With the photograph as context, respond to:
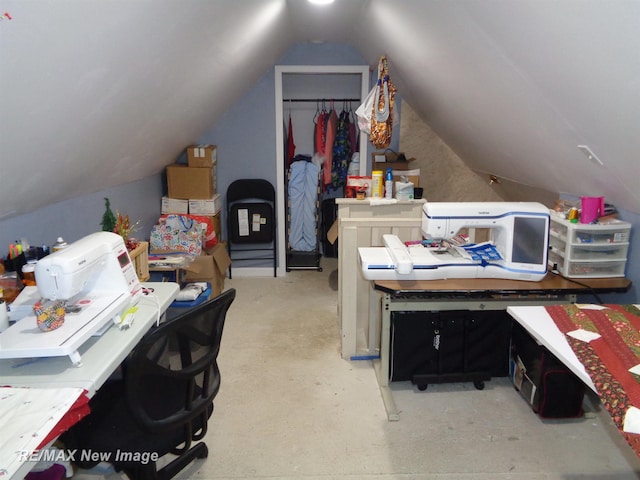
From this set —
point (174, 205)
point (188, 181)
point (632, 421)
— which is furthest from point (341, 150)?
point (632, 421)

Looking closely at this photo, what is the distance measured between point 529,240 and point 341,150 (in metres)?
2.70

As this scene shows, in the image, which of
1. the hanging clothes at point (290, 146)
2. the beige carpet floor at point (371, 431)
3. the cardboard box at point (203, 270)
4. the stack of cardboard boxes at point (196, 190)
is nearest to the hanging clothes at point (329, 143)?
the hanging clothes at point (290, 146)

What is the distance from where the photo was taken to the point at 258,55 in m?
3.35

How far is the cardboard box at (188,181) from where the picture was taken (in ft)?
12.8

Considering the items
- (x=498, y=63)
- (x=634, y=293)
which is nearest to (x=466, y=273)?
(x=634, y=293)

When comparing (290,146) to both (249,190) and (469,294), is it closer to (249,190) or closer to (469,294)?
(249,190)

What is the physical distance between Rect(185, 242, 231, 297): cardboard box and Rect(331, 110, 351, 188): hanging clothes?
4.91 ft

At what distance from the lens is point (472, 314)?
245cm

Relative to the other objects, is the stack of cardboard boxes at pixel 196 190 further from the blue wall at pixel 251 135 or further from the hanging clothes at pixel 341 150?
the hanging clothes at pixel 341 150

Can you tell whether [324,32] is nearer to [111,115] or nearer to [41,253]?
[111,115]

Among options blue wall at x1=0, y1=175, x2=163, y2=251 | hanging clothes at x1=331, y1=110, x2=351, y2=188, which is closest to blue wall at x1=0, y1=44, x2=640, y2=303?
blue wall at x1=0, y1=175, x2=163, y2=251

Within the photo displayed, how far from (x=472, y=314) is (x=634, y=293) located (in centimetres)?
79

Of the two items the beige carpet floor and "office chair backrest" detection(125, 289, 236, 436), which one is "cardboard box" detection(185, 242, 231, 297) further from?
"office chair backrest" detection(125, 289, 236, 436)

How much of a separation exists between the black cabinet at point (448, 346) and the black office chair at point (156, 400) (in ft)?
3.77
